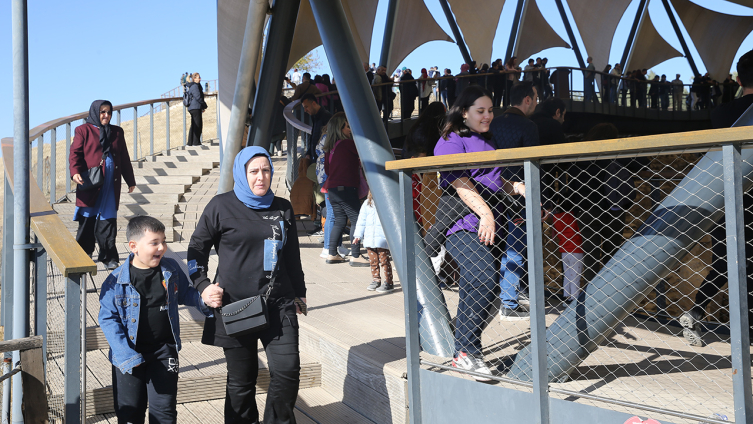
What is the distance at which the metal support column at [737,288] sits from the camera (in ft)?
7.56

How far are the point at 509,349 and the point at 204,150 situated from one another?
39.6ft

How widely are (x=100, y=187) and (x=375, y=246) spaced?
3.05m

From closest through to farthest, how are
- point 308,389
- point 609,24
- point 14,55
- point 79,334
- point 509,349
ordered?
point 79,334 < point 14,55 < point 509,349 < point 308,389 < point 609,24

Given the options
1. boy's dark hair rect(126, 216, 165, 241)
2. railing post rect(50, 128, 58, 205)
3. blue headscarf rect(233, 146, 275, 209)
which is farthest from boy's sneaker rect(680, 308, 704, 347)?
railing post rect(50, 128, 58, 205)

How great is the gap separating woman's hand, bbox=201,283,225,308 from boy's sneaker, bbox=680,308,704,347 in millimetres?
2977

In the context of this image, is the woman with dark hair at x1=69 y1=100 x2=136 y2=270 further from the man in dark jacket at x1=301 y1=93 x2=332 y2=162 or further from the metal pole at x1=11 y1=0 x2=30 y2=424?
the metal pole at x1=11 y1=0 x2=30 y2=424

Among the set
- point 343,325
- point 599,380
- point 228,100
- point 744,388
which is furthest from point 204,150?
point 744,388

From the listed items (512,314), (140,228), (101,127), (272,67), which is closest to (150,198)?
(101,127)

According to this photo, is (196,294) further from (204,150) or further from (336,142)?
(204,150)

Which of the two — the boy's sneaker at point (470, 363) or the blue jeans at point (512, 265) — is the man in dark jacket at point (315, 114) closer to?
the blue jeans at point (512, 265)

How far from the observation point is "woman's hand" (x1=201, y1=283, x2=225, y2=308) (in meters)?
3.30

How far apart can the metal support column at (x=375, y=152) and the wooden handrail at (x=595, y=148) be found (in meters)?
0.74

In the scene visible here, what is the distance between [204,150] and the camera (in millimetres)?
14914

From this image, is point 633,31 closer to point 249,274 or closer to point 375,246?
point 375,246
